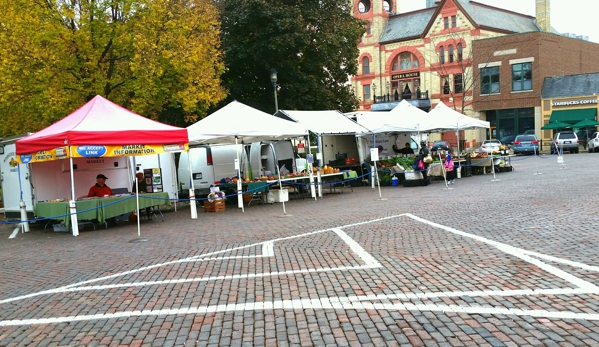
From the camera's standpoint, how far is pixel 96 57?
21.1 m

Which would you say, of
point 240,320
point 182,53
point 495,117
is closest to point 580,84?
point 495,117

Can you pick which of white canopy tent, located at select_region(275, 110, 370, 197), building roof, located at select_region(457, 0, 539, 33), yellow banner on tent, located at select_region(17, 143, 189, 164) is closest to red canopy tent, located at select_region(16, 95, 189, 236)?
yellow banner on tent, located at select_region(17, 143, 189, 164)

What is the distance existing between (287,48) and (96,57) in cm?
1154

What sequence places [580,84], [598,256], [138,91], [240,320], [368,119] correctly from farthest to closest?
1. [580,84]
2. [368,119]
3. [138,91]
4. [598,256]
5. [240,320]

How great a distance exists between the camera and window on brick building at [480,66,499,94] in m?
55.2

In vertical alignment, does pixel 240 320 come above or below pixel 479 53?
below

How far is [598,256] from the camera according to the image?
799 cm

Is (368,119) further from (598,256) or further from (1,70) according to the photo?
(598,256)

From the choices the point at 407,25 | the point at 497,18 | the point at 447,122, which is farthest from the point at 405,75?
the point at 447,122

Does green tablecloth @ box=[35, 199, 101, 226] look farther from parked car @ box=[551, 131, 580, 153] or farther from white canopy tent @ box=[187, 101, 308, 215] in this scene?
parked car @ box=[551, 131, 580, 153]

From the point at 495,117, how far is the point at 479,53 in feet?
21.3

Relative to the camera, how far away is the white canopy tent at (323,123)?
2139 centimetres

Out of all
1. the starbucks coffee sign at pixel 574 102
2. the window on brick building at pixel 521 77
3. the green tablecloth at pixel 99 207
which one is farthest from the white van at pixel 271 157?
the window on brick building at pixel 521 77

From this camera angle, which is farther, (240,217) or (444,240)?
(240,217)
